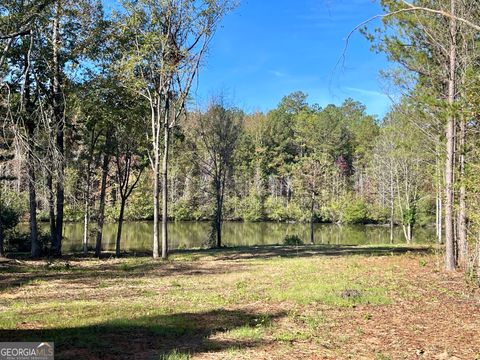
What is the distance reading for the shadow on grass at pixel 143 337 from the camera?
5309mm

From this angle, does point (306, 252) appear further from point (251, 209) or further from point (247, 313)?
point (251, 209)

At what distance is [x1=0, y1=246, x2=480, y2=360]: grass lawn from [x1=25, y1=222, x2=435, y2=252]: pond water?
24.4 m

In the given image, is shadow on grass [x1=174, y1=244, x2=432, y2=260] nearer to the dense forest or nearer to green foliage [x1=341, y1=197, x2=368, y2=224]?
the dense forest

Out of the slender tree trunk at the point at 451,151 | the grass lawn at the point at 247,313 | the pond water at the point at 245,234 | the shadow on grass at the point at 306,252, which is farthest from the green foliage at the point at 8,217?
the slender tree trunk at the point at 451,151

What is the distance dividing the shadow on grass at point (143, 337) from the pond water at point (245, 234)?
2860cm

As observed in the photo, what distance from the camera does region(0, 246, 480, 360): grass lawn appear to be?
5.69 metres

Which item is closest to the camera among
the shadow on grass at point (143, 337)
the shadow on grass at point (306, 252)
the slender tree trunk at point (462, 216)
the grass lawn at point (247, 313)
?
the shadow on grass at point (143, 337)

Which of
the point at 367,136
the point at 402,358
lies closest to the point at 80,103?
the point at 402,358

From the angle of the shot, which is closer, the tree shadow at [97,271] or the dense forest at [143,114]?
the dense forest at [143,114]

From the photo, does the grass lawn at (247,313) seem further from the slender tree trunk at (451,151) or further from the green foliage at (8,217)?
the green foliage at (8,217)

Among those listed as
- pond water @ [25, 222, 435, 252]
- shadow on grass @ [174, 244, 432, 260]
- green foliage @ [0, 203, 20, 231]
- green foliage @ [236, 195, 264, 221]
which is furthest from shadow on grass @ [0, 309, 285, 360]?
green foliage @ [236, 195, 264, 221]

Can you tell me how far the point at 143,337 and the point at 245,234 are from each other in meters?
44.8

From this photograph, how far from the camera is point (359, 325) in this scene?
22.9ft

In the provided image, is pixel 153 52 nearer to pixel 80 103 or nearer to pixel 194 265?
pixel 80 103
